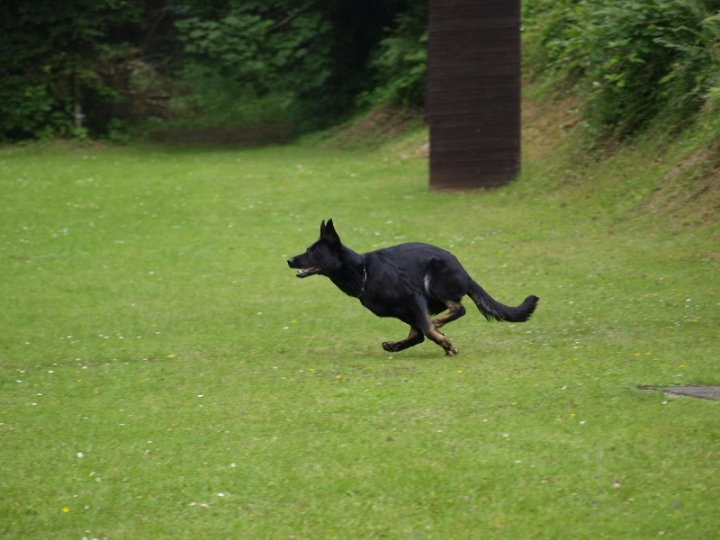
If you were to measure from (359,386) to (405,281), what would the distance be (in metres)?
1.85

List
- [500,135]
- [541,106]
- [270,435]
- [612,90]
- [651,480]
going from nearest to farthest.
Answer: [651,480]
[270,435]
[612,90]
[500,135]
[541,106]

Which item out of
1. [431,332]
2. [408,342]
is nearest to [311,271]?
[408,342]

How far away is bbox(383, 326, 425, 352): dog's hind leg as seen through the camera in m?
11.0

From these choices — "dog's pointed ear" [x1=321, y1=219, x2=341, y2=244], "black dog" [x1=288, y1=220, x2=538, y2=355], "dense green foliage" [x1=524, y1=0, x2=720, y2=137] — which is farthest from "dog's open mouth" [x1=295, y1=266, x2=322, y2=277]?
"dense green foliage" [x1=524, y1=0, x2=720, y2=137]

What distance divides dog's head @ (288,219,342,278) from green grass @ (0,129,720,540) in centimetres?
96

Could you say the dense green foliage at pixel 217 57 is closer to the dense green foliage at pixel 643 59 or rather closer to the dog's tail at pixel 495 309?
the dense green foliage at pixel 643 59

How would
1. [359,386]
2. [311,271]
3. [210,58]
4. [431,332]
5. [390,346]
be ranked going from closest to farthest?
[359,386] < [431,332] < [311,271] < [390,346] < [210,58]

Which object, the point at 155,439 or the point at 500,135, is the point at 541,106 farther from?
the point at 155,439

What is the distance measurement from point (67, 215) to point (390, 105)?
14321mm

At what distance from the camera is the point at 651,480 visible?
6555 millimetres

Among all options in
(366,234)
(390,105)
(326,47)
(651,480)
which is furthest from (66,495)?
(326,47)

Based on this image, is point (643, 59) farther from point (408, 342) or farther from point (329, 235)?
point (329, 235)

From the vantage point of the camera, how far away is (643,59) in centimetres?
2036

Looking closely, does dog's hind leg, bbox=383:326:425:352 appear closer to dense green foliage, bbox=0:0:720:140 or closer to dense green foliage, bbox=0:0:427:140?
dense green foliage, bbox=0:0:720:140
